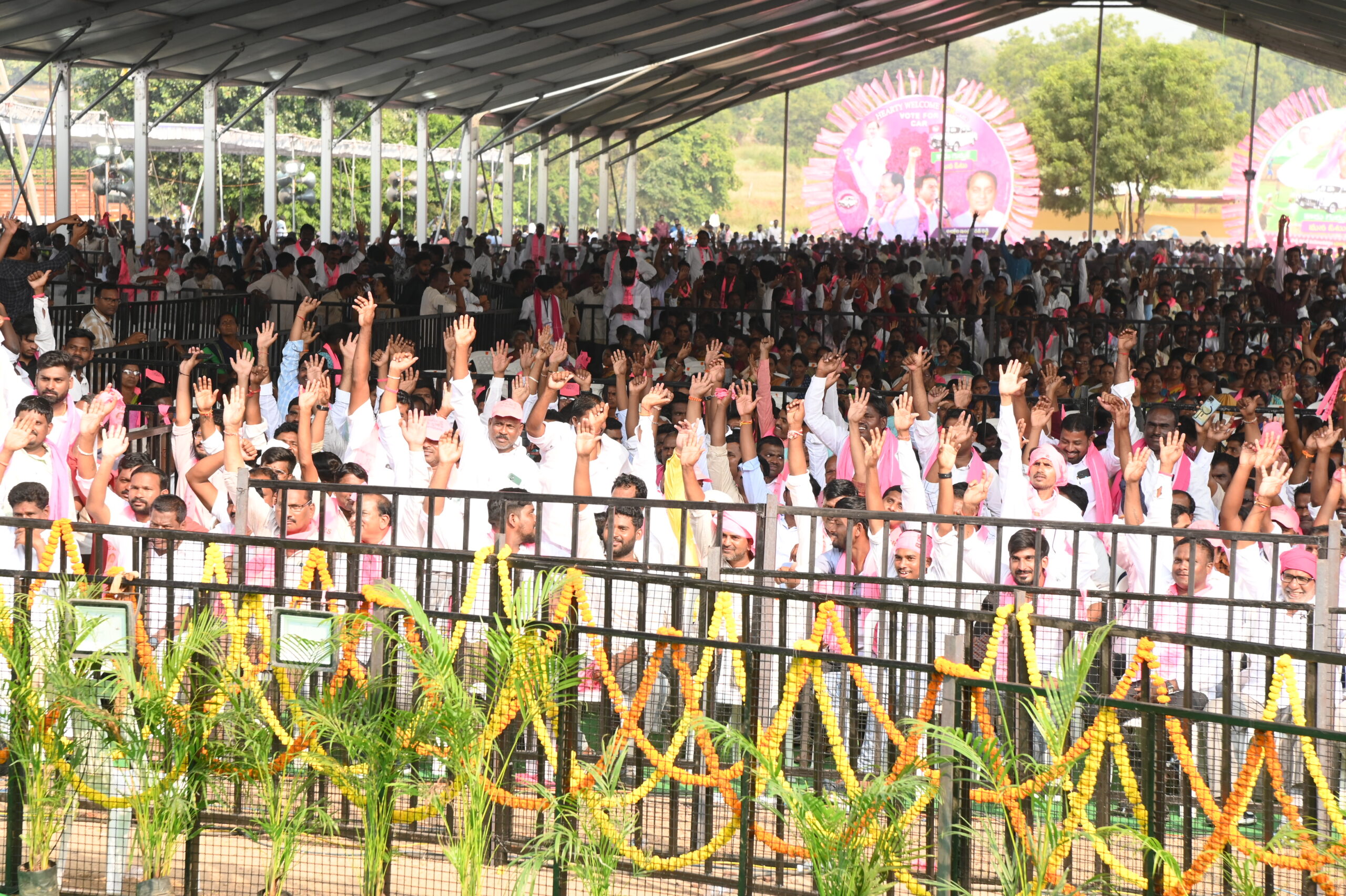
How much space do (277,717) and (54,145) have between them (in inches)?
704

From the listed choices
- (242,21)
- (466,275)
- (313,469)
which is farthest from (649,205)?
(313,469)

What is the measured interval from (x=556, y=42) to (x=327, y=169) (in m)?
4.51

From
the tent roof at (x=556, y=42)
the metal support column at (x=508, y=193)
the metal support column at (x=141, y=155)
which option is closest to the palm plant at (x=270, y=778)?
the tent roof at (x=556, y=42)

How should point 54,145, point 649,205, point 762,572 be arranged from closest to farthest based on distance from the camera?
1. point 762,572
2. point 54,145
3. point 649,205

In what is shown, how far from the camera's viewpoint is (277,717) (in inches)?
192

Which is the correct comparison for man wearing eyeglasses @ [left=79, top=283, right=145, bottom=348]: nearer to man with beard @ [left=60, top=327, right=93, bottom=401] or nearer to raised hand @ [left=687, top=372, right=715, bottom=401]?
man with beard @ [left=60, top=327, right=93, bottom=401]

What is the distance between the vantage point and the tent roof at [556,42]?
800 inches

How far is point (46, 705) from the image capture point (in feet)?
15.6

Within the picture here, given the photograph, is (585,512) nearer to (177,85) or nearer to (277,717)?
(277,717)

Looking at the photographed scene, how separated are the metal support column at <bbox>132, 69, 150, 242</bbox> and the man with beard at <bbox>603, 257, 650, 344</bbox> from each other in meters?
7.76

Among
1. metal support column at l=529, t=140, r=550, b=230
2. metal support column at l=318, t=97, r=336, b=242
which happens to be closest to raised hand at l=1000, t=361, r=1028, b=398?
metal support column at l=318, t=97, r=336, b=242

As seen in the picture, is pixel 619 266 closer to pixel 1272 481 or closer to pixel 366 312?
pixel 366 312

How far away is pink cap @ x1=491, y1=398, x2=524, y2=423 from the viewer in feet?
26.8

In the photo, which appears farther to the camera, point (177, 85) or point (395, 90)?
point (177, 85)
